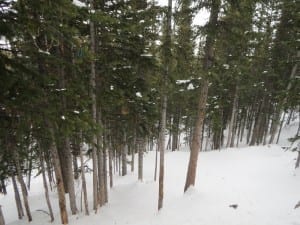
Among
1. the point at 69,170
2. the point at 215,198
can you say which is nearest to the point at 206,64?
the point at 215,198

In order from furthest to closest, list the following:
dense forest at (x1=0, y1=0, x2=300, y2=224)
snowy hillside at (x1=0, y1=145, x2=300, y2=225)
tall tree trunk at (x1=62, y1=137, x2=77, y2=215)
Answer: tall tree trunk at (x1=62, y1=137, x2=77, y2=215) → snowy hillside at (x1=0, y1=145, x2=300, y2=225) → dense forest at (x1=0, y1=0, x2=300, y2=224)

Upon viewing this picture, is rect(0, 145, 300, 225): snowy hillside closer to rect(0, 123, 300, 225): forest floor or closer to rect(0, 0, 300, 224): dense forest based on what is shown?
rect(0, 123, 300, 225): forest floor

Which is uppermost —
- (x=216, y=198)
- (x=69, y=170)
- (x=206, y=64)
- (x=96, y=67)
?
(x=206, y=64)

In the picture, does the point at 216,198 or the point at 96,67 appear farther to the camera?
the point at 216,198

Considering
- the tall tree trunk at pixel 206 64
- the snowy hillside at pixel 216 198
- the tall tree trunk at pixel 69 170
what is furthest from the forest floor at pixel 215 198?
the tall tree trunk at pixel 206 64

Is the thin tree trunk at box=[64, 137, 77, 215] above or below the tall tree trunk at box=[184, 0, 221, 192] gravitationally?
below

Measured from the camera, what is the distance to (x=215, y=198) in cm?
1214

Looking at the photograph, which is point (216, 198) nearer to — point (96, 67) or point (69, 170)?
point (69, 170)

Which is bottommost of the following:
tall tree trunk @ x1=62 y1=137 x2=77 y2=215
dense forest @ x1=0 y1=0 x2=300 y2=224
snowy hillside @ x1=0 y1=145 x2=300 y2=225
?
snowy hillside @ x1=0 y1=145 x2=300 y2=225

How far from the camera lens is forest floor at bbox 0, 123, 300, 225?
1011 cm

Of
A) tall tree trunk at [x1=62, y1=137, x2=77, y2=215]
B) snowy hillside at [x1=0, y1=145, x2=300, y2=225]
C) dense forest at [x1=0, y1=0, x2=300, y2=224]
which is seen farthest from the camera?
tall tree trunk at [x1=62, y1=137, x2=77, y2=215]

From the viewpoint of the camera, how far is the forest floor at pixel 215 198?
10.1 m

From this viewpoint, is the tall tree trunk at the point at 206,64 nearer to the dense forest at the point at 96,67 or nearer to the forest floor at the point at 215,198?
the dense forest at the point at 96,67

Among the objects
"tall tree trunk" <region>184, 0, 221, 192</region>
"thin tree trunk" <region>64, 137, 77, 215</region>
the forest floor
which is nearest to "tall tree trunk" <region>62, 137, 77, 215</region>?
"thin tree trunk" <region>64, 137, 77, 215</region>
